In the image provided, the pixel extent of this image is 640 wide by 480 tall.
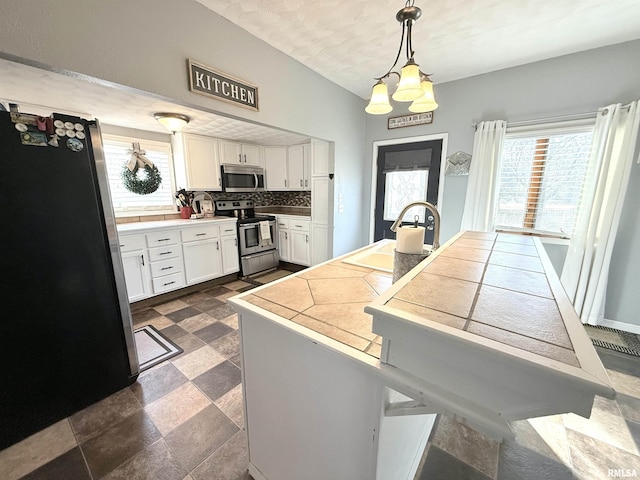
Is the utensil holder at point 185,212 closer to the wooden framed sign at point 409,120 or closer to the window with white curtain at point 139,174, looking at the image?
the window with white curtain at point 139,174

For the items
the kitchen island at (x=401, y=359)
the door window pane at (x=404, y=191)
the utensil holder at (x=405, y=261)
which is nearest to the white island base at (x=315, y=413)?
the kitchen island at (x=401, y=359)

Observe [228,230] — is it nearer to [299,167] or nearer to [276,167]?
[276,167]

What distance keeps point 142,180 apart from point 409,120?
3.54 m

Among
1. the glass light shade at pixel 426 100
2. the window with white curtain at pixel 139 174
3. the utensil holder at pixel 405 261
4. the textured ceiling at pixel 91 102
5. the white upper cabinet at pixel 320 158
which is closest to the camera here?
the utensil holder at pixel 405 261

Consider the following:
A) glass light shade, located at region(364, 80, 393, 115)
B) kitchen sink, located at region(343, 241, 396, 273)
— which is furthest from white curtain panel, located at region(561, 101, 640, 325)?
glass light shade, located at region(364, 80, 393, 115)

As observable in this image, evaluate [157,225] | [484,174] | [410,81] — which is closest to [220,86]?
Answer: [410,81]

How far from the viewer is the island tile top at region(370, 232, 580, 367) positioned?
52 cm

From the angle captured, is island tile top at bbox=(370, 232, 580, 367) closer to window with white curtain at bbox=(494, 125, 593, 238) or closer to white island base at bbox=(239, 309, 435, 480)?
white island base at bbox=(239, 309, 435, 480)

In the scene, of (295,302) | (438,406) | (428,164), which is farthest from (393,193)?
(438,406)

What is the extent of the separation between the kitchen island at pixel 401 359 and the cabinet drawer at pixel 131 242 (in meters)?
2.29

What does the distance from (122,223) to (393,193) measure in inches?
140

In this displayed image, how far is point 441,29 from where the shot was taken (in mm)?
1969

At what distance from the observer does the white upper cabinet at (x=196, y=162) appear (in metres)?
3.38

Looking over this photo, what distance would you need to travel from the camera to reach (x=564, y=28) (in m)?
1.96
